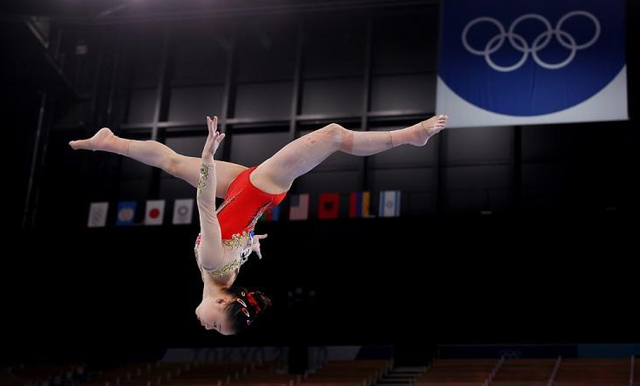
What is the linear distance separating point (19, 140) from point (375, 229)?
7205mm

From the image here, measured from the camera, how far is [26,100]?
15.5m

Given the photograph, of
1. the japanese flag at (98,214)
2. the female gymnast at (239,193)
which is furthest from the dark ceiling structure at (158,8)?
the female gymnast at (239,193)

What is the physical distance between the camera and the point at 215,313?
5668 mm

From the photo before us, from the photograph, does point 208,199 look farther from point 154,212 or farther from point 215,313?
point 154,212

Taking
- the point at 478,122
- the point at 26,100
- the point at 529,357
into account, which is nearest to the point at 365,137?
the point at 478,122

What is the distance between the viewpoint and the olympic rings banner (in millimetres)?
12016

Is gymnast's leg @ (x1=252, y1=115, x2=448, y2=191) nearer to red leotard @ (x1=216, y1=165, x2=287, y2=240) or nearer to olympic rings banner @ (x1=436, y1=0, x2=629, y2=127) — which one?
red leotard @ (x1=216, y1=165, x2=287, y2=240)

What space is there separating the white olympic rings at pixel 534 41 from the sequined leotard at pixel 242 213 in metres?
7.19

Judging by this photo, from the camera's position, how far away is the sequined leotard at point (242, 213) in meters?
5.96

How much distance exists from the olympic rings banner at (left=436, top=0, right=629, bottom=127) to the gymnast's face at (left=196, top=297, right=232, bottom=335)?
23.8 ft

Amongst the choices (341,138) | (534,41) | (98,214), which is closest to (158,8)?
(98,214)

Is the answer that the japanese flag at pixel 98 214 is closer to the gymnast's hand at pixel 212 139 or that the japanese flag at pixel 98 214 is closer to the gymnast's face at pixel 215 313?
the gymnast's face at pixel 215 313

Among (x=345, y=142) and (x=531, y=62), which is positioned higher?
(x=531, y=62)

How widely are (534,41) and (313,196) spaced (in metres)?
4.46
